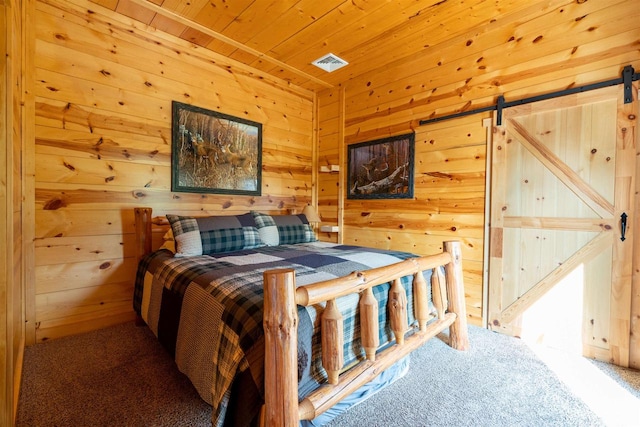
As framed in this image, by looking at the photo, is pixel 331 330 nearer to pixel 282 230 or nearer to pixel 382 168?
pixel 282 230

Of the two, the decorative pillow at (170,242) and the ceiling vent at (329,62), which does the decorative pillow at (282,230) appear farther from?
the ceiling vent at (329,62)

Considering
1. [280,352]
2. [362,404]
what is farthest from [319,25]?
[362,404]

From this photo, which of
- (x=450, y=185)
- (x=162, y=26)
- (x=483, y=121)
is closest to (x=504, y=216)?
(x=450, y=185)

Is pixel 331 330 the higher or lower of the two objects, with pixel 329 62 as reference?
lower

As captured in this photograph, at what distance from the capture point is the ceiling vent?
9.66 ft

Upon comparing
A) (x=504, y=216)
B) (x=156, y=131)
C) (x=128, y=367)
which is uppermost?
(x=156, y=131)

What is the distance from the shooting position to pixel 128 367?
1733 millimetres

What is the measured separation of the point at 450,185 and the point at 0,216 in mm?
2845

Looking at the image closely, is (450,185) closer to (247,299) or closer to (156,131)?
(247,299)

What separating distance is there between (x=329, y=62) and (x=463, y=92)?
1.40 m

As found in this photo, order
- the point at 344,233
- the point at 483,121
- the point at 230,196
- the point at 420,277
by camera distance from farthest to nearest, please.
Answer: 1. the point at 344,233
2. the point at 230,196
3. the point at 483,121
4. the point at 420,277

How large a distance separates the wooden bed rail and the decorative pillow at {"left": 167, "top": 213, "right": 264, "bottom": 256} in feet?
4.45

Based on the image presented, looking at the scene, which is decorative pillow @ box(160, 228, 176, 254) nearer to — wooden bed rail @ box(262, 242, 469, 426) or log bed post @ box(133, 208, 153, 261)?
log bed post @ box(133, 208, 153, 261)

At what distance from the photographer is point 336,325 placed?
1.14m
